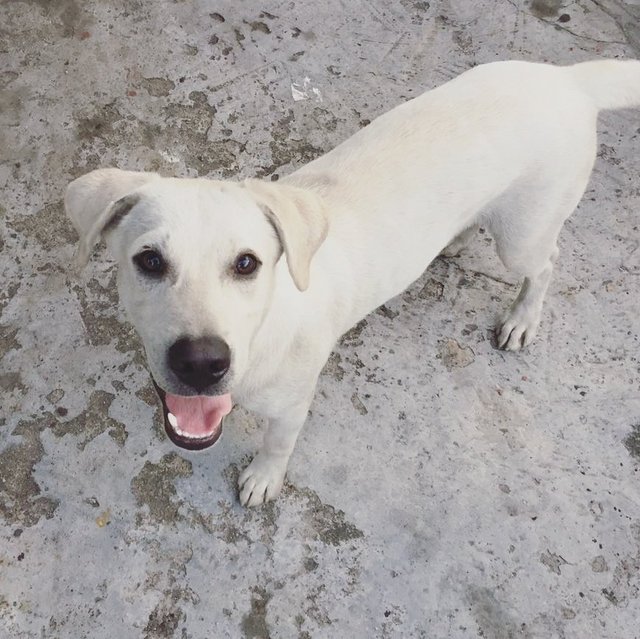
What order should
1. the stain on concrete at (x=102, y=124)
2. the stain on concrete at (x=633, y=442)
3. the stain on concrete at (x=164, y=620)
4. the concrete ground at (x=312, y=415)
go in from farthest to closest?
the stain on concrete at (x=102, y=124) → the stain on concrete at (x=633, y=442) → the concrete ground at (x=312, y=415) → the stain on concrete at (x=164, y=620)

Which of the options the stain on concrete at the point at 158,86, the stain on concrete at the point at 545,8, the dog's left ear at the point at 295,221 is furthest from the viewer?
the stain on concrete at the point at 545,8

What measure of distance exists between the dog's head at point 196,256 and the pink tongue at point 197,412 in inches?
0.4

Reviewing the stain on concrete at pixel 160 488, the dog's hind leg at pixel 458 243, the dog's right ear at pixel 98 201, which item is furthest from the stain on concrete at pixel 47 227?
the dog's hind leg at pixel 458 243

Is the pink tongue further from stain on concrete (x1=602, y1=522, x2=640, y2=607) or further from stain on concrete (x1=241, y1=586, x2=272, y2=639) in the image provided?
stain on concrete (x1=602, y1=522, x2=640, y2=607)

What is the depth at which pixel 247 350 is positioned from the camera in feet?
6.67

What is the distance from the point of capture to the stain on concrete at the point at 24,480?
2.80 m

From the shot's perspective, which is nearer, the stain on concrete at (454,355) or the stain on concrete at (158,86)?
the stain on concrete at (454,355)

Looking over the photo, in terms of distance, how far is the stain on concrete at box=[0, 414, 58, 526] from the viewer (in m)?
2.80

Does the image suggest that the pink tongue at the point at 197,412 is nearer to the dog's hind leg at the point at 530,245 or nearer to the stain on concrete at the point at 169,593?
the stain on concrete at the point at 169,593

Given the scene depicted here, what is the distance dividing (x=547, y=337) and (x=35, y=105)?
312 centimetres

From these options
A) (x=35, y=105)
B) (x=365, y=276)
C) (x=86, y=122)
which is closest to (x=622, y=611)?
(x=365, y=276)

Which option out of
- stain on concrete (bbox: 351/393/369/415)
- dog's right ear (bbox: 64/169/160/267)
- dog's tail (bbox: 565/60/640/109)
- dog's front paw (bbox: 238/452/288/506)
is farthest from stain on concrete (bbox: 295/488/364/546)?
dog's tail (bbox: 565/60/640/109)

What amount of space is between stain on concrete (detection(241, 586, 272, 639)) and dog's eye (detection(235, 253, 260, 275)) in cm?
143

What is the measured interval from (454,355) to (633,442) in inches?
36.0
